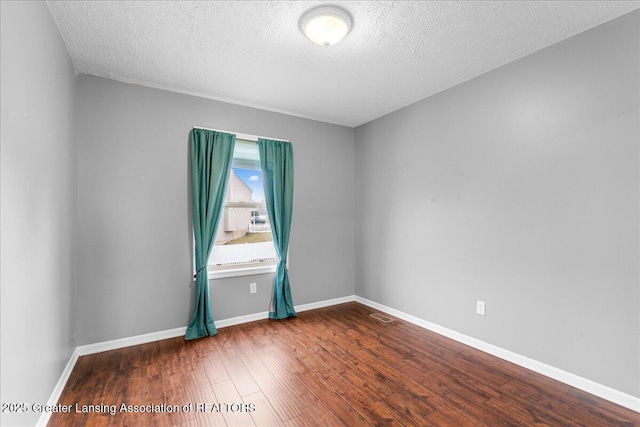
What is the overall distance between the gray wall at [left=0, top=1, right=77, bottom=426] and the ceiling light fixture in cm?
156

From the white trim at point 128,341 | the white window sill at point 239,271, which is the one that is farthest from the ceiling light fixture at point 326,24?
the white trim at point 128,341

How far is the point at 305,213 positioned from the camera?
159 inches

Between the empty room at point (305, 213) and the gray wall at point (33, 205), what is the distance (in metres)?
0.02

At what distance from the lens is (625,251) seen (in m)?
2.02

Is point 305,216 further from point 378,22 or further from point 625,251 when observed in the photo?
point 625,251

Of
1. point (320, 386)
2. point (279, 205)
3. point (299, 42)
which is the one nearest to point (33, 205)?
point (299, 42)

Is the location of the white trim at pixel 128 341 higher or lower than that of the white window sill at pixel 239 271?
lower

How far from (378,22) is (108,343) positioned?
3.63 metres

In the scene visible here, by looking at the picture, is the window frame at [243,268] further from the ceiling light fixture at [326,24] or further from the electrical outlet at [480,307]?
the electrical outlet at [480,307]

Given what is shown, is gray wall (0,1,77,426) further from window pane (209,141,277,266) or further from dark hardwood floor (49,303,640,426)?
window pane (209,141,277,266)

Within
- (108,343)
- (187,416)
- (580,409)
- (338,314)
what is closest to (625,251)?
(580,409)

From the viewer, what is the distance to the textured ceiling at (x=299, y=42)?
1.97 meters

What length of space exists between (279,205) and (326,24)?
220 centimetres

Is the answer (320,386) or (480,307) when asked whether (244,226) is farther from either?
(480,307)
